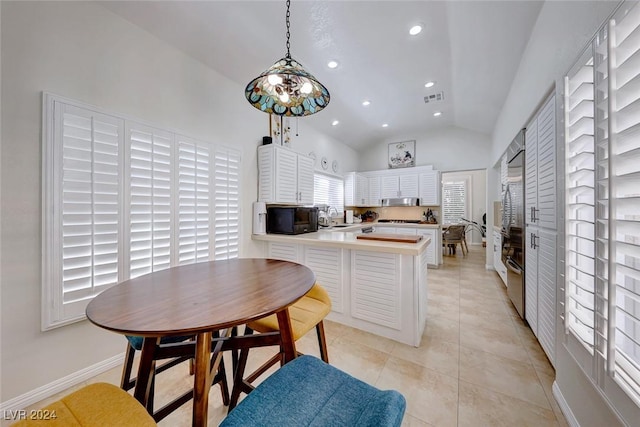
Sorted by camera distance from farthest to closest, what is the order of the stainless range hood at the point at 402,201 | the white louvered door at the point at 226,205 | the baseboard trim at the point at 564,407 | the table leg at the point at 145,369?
1. the stainless range hood at the point at 402,201
2. the white louvered door at the point at 226,205
3. the baseboard trim at the point at 564,407
4. the table leg at the point at 145,369

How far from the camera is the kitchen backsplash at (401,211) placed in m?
5.43

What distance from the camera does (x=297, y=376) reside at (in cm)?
85

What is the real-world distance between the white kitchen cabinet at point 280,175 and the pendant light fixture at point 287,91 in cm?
130

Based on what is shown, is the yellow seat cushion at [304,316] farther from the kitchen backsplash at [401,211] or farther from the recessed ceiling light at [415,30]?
the kitchen backsplash at [401,211]

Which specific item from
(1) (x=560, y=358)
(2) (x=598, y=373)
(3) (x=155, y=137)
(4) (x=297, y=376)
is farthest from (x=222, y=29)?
(1) (x=560, y=358)

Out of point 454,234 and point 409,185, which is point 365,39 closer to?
point 409,185

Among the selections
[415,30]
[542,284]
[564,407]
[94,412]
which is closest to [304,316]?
[94,412]

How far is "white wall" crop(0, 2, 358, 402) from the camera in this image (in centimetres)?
141

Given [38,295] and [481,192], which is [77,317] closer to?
[38,295]

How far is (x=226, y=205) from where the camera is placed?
8.81 ft

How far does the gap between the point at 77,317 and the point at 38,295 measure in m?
0.28

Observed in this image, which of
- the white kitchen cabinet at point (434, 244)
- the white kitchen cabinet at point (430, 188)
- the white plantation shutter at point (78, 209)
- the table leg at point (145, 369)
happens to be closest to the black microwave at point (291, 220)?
the white plantation shutter at point (78, 209)

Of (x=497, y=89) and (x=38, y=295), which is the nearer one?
(x=38, y=295)

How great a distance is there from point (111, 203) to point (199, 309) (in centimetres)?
153
